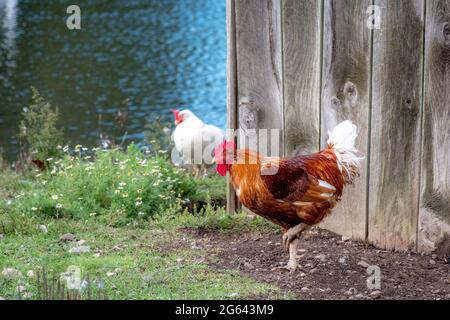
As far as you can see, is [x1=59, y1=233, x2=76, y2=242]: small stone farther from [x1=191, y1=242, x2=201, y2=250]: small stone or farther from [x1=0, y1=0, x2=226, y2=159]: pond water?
[x1=0, y1=0, x2=226, y2=159]: pond water

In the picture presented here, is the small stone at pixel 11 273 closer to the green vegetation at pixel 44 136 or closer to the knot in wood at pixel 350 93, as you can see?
the knot in wood at pixel 350 93

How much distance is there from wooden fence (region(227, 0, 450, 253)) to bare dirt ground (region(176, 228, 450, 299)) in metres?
0.18

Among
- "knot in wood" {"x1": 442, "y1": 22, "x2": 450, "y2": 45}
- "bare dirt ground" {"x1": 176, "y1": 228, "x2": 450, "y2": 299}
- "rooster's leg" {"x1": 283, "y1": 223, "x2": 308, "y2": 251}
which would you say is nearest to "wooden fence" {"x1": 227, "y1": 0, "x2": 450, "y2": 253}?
"knot in wood" {"x1": 442, "y1": 22, "x2": 450, "y2": 45}

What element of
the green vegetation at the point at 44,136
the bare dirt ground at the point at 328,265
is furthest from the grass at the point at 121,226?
the green vegetation at the point at 44,136

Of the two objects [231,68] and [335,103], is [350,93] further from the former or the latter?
[231,68]

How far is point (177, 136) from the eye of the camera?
30.5 ft

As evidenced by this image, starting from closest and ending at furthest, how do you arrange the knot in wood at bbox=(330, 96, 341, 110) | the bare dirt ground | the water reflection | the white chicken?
the bare dirt ground, the knot in wood at bbox=(330, 96, 341, 110), the white chicken, the water reflection

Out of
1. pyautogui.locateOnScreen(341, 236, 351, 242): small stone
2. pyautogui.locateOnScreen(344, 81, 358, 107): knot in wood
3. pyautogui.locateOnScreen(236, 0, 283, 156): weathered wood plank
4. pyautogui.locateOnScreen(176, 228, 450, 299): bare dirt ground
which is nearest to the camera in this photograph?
pyautogui.locateOnScreen(176, 228, 450, 299): bare dirt ground

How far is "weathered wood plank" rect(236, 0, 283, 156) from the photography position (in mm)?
6836

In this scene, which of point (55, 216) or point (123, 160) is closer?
point (55, 216)
